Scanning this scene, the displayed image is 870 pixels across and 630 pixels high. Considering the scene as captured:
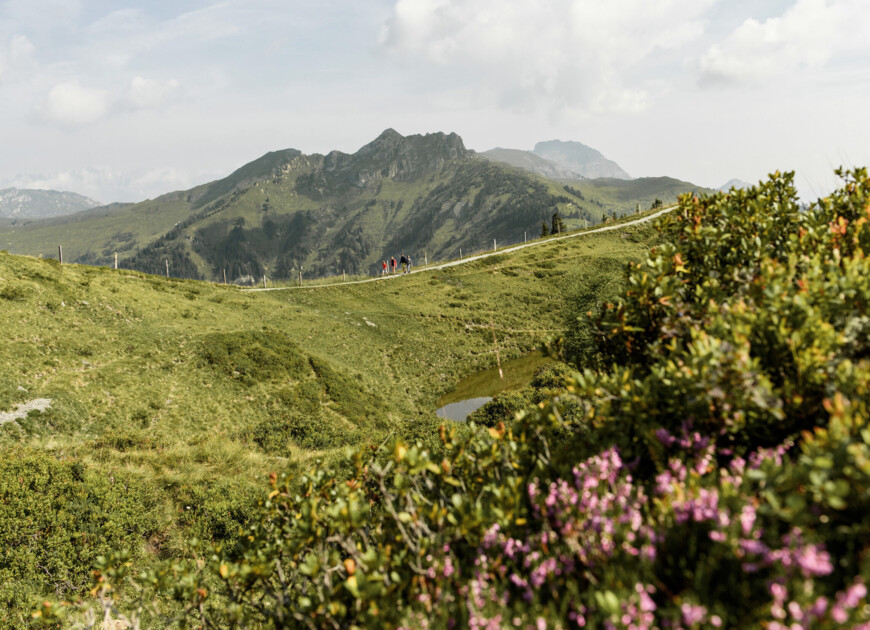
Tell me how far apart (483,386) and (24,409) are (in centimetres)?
3259

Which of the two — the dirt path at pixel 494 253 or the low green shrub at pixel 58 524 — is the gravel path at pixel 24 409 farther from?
the dirt path at pixel 494 253

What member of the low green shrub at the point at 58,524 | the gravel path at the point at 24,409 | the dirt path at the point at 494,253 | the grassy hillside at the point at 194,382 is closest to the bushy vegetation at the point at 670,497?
the grassy hillside at the point at 194,382

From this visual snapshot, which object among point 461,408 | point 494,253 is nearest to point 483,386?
point 461,408

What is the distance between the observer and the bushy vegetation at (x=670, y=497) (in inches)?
122

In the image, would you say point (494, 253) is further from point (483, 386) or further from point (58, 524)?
point (58, 524)

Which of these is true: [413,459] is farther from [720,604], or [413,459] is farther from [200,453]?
[200,453]

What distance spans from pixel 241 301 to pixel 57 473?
40992 mm

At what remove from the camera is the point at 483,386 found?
4156 cm

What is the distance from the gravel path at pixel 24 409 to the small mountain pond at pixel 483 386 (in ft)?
81.9

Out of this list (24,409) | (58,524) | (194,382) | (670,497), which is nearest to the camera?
(670,497)

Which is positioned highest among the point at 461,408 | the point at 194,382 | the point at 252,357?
the point at 252,357

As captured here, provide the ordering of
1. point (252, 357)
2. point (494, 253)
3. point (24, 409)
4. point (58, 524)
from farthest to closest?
point (494, 253) < point (252, 357) < point (24, 409) < point (58, 524)

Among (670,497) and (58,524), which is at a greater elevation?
(670,497)

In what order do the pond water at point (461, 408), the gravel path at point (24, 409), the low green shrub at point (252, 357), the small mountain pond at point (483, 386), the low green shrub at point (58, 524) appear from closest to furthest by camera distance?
the low green shrub at point (58, 524) < the gravel path at point (24, 409) < the low green shrub at point (252, 357) < the pond water at point (461, 408) < the small mountain pond at point (483, 386)
